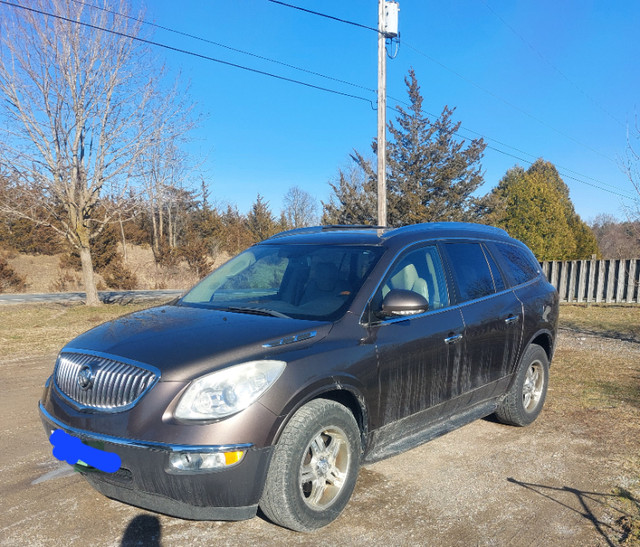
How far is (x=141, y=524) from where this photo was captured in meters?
3.22

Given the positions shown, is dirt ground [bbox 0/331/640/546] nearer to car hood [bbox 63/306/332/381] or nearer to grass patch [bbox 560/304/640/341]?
car hood [bbox 63/306/332/381]

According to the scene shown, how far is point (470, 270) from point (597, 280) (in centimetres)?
1442

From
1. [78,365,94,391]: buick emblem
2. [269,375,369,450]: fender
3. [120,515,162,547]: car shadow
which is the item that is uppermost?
[78,365,94,391]: buick emblem

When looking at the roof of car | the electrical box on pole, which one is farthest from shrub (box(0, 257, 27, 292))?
the roof of car

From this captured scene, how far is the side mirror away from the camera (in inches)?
139

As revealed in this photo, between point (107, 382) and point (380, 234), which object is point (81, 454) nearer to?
point (107, 382)

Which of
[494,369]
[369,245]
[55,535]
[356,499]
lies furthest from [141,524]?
[494,369]

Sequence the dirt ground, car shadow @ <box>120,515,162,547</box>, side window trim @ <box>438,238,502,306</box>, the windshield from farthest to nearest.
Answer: side window trim @ <box>438,238,502,306</box>
the windshield
the dirt ground
car shadow @ <box>120,515,162,547</box>

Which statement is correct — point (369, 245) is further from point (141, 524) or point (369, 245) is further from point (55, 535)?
point (55, 535)

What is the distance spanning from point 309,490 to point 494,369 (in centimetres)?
218

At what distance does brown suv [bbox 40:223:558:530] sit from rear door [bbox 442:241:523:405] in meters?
0.02

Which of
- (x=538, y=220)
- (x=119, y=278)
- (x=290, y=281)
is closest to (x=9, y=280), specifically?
(x=119, y=278)

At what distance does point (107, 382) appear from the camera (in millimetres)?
2973

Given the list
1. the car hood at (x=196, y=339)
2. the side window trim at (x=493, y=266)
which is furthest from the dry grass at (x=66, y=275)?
the car hood at (x=196, y=339)
